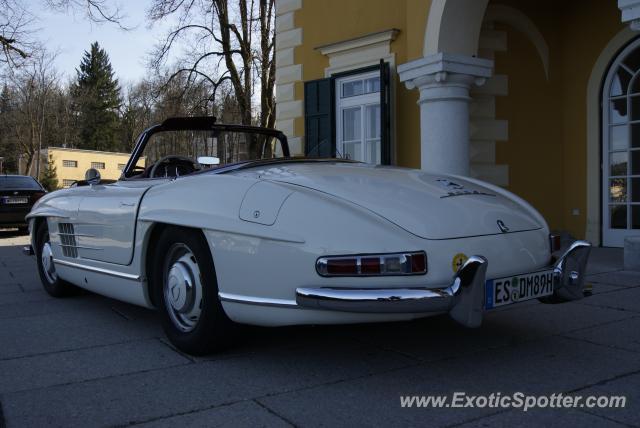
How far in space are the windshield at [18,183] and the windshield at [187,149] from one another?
10.5 m

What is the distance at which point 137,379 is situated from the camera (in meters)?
2.98

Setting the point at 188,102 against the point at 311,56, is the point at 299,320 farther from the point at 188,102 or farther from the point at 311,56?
the point at 188,102

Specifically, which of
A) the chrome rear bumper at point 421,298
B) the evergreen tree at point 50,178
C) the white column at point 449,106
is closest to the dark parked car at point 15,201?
the white column at point 449,106

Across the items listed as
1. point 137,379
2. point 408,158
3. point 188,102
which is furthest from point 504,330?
point 188,102

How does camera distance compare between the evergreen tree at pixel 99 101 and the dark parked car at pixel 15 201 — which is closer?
the dark parked car at pixel 15 201

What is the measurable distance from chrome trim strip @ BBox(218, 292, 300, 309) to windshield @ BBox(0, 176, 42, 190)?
12.5 m

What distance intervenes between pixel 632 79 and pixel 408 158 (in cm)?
310

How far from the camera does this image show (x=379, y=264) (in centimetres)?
267

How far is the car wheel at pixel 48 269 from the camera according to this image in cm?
523

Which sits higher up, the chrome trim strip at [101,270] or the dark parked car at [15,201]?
the dark parked car at [15,201]

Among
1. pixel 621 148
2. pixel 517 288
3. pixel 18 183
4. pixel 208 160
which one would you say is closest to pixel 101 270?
pixel 208 160

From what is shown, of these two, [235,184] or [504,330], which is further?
[504,330]

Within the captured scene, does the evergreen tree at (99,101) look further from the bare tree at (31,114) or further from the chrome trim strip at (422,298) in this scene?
the chrome trim strip at (422,298)

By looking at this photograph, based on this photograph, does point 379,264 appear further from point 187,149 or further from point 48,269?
point 48,269
